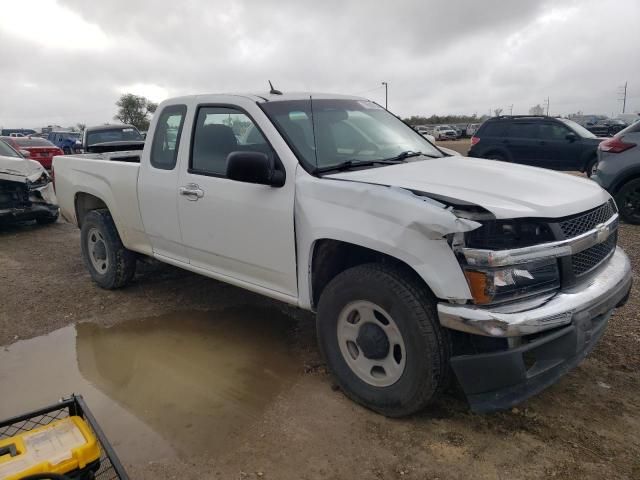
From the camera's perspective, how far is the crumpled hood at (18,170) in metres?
8.30

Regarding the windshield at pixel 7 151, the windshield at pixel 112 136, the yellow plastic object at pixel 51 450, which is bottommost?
the yellow plastic object at pixel 51 450

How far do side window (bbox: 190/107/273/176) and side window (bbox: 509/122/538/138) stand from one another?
34.6ft

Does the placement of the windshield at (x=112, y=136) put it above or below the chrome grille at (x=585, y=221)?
above

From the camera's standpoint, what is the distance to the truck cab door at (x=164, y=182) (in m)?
4.25

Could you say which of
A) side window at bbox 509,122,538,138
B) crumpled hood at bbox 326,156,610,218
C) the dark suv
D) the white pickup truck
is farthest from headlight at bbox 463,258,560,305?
side window at bbox 509,122,538,138

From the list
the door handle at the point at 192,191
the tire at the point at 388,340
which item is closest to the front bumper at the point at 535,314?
the tire at the point at 388,340

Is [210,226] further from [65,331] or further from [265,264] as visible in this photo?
[65,331]

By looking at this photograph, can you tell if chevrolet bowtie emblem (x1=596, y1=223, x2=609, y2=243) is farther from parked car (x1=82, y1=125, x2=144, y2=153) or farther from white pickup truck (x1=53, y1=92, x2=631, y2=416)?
parked car (x1=82, y1=125, x2=144, y2=153)

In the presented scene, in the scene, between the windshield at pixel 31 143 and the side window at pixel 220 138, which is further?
the windshield at pixel 31 143

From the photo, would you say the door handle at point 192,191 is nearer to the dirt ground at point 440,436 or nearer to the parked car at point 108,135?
the dirt ground at point 440,436

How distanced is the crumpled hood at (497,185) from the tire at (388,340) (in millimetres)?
555

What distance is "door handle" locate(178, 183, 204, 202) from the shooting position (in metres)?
3.94

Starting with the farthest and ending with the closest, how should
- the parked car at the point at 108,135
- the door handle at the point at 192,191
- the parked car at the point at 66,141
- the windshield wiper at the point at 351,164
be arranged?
the parked car at the point at 66,141 → the parked car at the point at 108,135 → the door handle at the point at 192,191 → the windshield wiper at the point at 351,164

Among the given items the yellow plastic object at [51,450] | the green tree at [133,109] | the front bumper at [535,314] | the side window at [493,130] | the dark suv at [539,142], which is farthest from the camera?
the green tree at [133,109]
